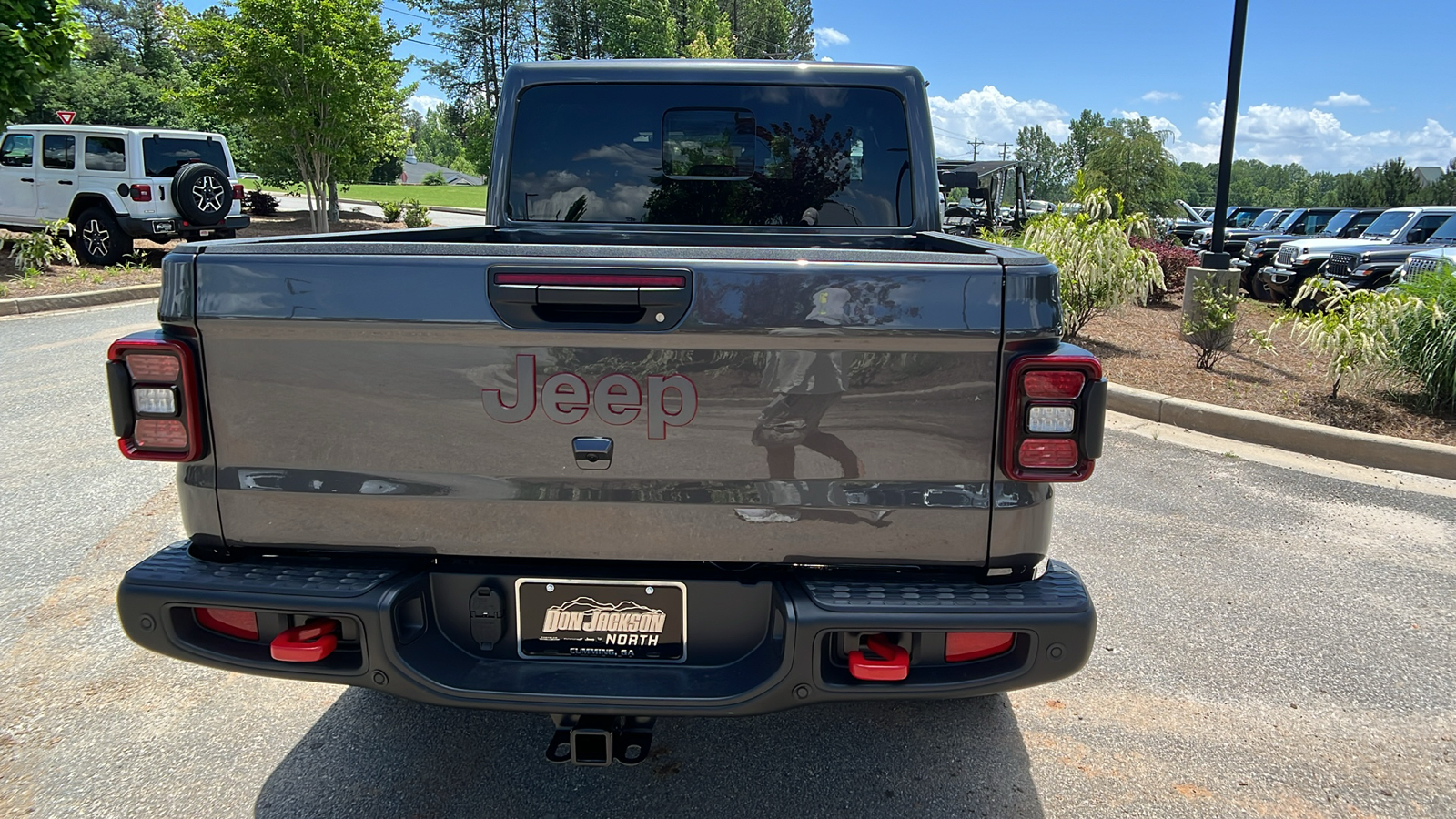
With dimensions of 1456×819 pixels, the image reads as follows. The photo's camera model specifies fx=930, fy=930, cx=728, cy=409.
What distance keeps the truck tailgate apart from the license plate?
0.09 meters

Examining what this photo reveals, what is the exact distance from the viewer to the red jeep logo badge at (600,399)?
2145mm

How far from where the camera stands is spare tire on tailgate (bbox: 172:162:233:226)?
15172mm

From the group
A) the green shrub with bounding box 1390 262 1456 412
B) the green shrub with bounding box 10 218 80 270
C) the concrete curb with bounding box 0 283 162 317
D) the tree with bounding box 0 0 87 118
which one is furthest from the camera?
the green shrub with bounding box 10 218 80 270

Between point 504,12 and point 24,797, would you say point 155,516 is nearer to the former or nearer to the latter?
point 24,797

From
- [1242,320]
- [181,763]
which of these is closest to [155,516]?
[181,763]

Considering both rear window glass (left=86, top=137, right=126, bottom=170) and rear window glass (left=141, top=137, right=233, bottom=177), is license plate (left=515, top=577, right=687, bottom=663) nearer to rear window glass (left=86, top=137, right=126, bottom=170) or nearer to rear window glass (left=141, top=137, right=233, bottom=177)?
rear window glass (left=141, top=137, right=233, bottom=177)

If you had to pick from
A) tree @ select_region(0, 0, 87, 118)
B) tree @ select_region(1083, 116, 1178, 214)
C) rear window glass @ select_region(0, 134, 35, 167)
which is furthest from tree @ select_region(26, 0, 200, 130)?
tree @ select_region(1083, 116, 1178, 214)

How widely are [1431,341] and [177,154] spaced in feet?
57.7

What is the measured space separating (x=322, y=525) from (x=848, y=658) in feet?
4.39

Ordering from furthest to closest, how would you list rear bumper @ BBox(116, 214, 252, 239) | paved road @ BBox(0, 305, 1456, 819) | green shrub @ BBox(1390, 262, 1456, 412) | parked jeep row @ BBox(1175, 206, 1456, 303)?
1. rear bumper @ BBox(116, 214, 252, 239)
2. parked jeep row @ BBox(1175, 206, 1456, 303)
3. green shrub @ BBox(1390, 262, 1456, 412)
4. paved road @ BBox(0, 305, 1456, 819)

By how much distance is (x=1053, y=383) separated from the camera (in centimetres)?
216

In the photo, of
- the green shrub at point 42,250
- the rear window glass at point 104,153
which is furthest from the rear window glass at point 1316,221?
the green shrub at point 42,250

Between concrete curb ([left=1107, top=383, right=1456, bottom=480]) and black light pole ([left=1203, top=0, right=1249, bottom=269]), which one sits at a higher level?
black light pole ([left=1203, top=0, right=1249, bottom=269])

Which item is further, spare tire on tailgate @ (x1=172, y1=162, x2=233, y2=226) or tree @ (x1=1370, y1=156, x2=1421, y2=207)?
tree @ (x1=1370, y1=156, x2=1421, y2=207)
